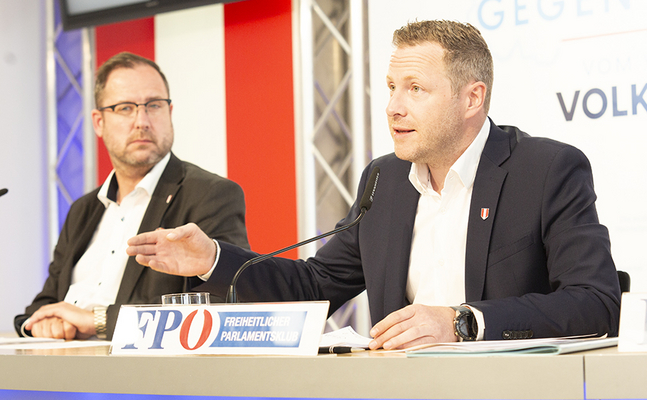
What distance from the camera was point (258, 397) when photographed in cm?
105

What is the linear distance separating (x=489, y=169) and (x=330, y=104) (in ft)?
6.31

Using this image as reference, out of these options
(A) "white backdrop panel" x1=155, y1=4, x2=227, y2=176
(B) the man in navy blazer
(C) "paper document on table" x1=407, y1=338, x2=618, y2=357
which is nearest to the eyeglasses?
(B) the man in navy blazer

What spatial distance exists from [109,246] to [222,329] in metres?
1.54

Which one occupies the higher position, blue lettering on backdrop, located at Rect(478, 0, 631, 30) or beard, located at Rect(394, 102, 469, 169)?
blue lettering on backdrop, located at Rect(478, 0, 631, 30)

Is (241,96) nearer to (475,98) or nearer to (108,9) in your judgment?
(108,9)

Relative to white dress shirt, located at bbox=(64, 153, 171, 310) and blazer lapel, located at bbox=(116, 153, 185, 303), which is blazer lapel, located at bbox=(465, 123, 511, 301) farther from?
white dress shirt, located at bbox=(64, 153, 171, 310)

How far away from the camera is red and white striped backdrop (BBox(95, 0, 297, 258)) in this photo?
3.71 meters

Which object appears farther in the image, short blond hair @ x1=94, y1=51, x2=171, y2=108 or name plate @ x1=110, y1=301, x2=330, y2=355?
short blond hair @ x1=94, y1=51, x2=171, y2=108

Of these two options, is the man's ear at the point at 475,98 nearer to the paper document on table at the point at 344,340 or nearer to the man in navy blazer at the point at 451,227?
the man in navy blazer at the point at 451,227

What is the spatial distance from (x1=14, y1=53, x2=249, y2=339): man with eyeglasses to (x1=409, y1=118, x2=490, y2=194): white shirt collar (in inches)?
30.2

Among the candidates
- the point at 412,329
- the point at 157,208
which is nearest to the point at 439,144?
the point at 412,329

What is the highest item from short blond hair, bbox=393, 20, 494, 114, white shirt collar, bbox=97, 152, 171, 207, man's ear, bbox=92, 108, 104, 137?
short blond hair, bbox=393, 20, 494, 114

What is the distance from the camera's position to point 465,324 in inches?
48.0

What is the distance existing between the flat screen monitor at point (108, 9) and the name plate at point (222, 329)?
2925 mm
